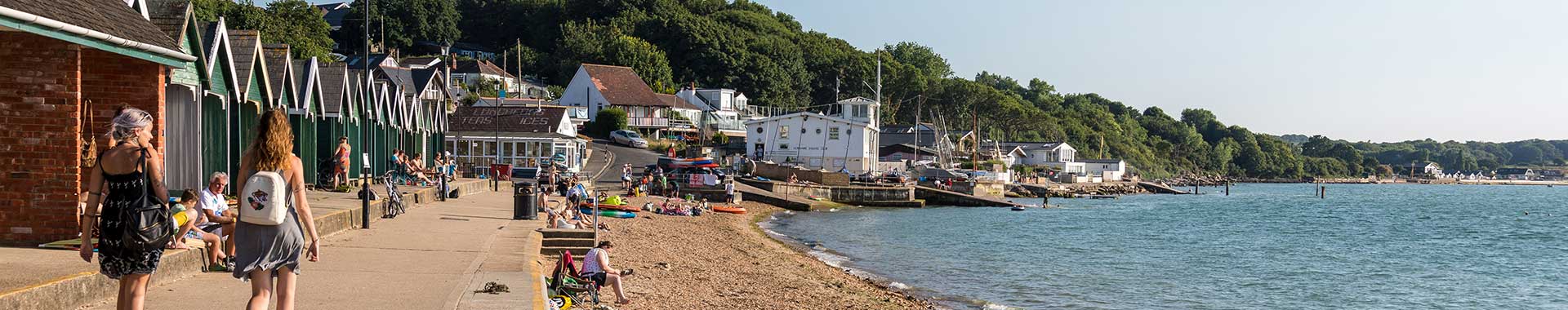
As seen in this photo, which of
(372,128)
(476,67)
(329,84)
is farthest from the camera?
(476,67)

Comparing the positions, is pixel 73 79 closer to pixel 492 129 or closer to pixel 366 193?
A: pixel 366 193

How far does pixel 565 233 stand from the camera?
2112 centimetres

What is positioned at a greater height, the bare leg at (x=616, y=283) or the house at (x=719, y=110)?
the house at (x=719, y=110)

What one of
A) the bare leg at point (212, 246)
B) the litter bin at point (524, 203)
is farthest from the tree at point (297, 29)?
the bare leg at point (212, 246)

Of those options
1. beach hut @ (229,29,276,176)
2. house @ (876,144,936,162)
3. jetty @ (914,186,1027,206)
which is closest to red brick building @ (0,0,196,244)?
beach hut @ (229,29,276,176)

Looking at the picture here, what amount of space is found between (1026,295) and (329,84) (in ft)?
58.2

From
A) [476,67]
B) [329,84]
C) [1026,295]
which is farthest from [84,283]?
[476,67]

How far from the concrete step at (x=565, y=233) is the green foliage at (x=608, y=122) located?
6712 cm

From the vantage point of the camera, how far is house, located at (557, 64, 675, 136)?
3733 inches

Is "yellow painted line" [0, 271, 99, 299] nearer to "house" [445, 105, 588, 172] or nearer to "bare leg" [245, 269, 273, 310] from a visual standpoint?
"bare leg" [245, 269, 273, 310]

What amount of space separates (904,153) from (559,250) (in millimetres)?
79185

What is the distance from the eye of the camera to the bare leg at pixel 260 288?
783 centimetres

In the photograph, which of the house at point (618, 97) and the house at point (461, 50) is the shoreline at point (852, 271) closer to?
the house at point (618, 97)

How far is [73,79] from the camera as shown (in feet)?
38.0
